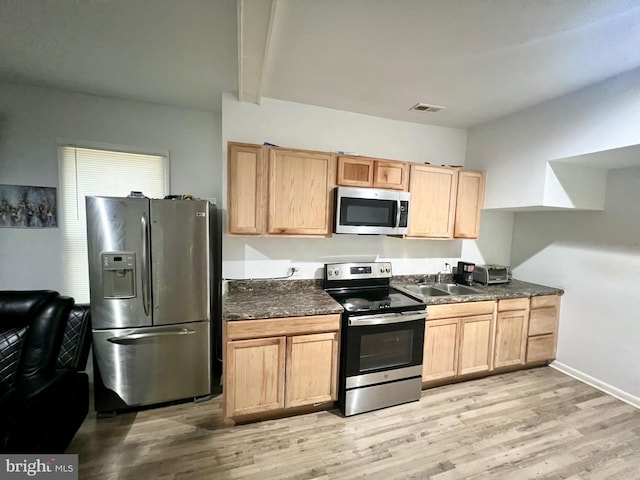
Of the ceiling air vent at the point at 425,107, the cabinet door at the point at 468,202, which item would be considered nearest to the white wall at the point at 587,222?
the cabinet door at the point at 468,202

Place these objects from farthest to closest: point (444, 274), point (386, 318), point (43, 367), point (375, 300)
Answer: point (444, 274)
point (375, 300)
point (386, 318)
point (43, 367)

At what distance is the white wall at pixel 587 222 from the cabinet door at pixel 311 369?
7.84ft

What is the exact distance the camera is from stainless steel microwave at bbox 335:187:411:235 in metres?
2.42

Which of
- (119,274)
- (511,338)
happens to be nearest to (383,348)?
(511,338)

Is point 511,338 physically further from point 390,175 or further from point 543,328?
point 390,175

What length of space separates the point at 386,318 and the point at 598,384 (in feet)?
7.89

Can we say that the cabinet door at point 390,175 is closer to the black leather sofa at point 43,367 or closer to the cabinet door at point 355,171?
the cabinet door at point 355,171

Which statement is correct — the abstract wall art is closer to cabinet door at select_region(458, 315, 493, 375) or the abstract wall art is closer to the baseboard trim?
cabinet door at select_region(458, 315, 493, 375)

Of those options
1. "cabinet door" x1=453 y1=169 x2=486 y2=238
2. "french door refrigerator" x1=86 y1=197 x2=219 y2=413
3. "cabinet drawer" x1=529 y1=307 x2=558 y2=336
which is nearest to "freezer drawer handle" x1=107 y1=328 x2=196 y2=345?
"french door refrigerator" x1=86 y1=197 x2=219 y2=413

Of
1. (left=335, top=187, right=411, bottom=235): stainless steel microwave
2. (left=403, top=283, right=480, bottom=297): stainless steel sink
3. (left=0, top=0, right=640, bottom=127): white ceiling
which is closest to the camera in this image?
(left=0, top=0, right=640, bottom=127): white ceiling

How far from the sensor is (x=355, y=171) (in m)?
2.49

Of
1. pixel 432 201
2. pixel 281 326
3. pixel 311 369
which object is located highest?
pixel 432 201

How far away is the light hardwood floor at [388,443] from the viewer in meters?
1.72

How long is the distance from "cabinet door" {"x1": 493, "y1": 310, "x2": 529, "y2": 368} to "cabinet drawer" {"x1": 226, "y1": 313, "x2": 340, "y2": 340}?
183 cm
